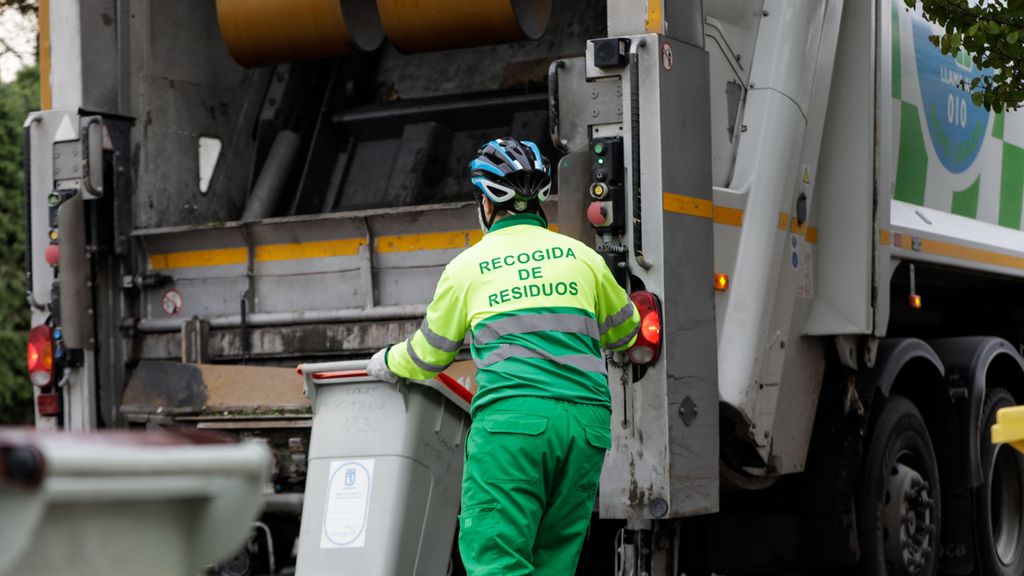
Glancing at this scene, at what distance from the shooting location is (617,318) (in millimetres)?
4133

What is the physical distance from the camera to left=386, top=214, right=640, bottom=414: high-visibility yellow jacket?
12.7 ft

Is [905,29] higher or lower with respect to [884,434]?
higher

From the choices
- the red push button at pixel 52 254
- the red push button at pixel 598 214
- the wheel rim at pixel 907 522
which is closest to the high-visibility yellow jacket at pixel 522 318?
→ the red push button at pixel 598 214

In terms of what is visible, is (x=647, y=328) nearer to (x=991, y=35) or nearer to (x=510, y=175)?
(x=510, y=175)

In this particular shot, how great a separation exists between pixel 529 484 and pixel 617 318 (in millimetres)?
583

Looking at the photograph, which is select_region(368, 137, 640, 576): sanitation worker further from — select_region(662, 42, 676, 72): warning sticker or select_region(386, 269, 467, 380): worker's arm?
select_region(662, 42, 676, 72): warning sticker

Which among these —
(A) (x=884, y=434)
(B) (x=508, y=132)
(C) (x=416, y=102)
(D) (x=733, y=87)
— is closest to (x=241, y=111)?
(C) (x=416, y=102)

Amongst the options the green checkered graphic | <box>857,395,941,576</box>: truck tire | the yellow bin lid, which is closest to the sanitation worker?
the yellow bin lid

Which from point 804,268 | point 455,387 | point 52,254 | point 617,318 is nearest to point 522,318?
point 617,318

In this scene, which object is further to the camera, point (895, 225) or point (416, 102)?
point (416, 102)

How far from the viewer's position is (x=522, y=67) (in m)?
6.58

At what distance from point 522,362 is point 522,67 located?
115 inches

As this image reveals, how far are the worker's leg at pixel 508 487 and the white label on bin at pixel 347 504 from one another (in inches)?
21.6

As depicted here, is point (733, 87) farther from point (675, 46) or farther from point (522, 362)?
point (522, 362)
